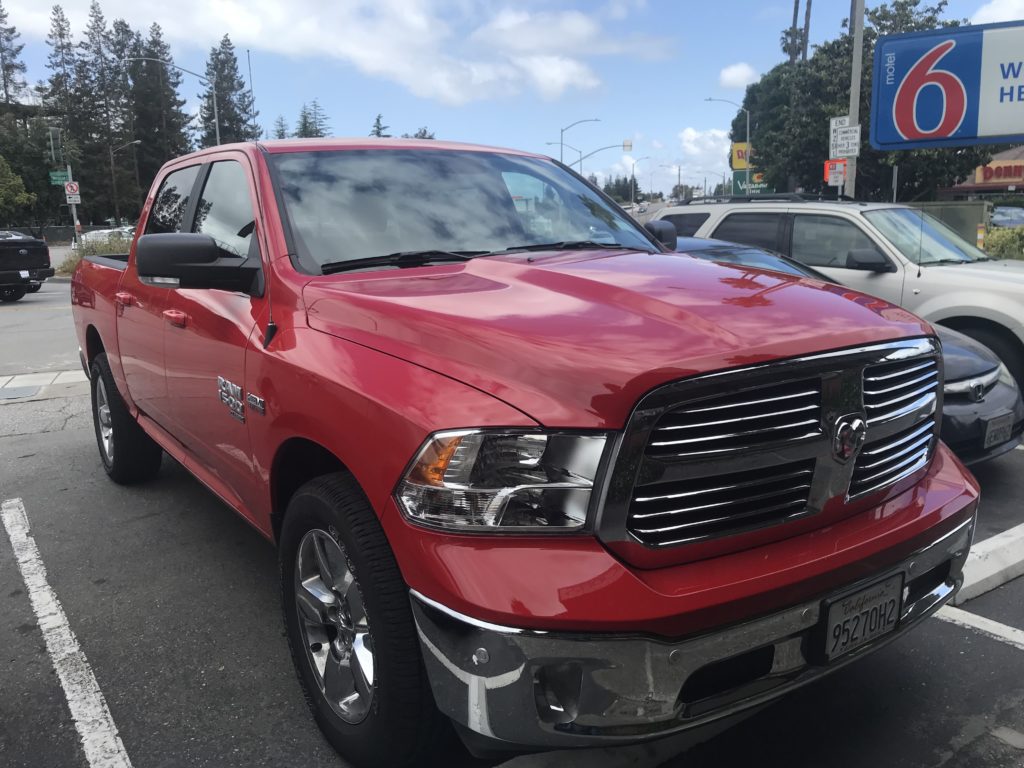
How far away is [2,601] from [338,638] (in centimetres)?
212

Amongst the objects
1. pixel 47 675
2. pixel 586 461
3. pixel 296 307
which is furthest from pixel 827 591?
pixel 47 675

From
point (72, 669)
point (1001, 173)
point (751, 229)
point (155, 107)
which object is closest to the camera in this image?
point (72, 669)

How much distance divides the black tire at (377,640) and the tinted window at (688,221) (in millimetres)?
7089

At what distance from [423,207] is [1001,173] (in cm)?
5241

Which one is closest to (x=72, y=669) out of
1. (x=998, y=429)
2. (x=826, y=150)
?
(x=998, y=429)

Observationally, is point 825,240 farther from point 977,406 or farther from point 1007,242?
point 1007,242

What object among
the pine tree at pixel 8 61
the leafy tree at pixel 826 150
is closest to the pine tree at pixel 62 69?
the pine tree at pixel 8 61

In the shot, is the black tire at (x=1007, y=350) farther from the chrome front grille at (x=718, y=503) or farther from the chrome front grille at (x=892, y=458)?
the chrome front grille at (x=718, y=503)

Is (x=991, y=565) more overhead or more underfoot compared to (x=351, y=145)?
more underfoot

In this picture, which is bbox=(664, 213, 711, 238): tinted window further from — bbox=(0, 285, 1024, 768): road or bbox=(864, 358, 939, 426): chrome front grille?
bbox=(864, 358, 939, 426): chrome front grille

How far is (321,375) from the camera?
236 cm

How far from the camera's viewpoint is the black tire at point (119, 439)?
4934 millimetres

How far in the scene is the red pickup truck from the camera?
182cm

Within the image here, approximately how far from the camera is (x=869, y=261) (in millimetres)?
7023
